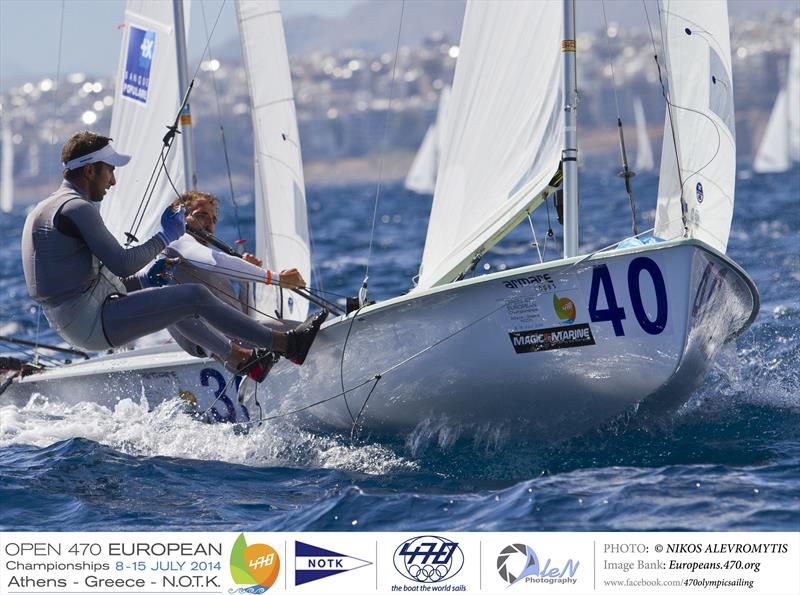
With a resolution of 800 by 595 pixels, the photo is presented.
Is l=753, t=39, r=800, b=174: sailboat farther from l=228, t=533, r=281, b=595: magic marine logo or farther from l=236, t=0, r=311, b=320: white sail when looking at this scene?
l=228, t=533, r=281, b=595: magic marine logo

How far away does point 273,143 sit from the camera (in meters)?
7.25

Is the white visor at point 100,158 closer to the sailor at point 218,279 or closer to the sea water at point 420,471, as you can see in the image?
the sailor at point 218,279

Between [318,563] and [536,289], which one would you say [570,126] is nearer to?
[536,289]

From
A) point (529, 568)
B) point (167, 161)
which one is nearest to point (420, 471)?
point (529, 568)

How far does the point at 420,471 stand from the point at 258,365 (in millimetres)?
896

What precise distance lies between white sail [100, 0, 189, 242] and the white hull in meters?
2.55

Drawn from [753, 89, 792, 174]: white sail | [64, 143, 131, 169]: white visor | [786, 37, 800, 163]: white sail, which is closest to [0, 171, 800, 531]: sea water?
[64, 143, 131, 169]: white visor

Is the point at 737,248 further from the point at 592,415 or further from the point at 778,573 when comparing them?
the point at 778,573

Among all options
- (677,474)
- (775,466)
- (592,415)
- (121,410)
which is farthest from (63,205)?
(775,466)

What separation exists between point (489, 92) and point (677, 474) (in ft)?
6.16

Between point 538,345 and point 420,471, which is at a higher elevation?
point 538,345

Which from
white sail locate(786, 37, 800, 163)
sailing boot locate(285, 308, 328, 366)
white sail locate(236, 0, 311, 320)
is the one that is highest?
white sail locate(786, 37, 800, 163)

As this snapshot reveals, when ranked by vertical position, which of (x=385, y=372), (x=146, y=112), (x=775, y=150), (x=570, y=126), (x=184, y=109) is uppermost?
(x=775, y=150)

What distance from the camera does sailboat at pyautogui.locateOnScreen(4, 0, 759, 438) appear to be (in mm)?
4596
